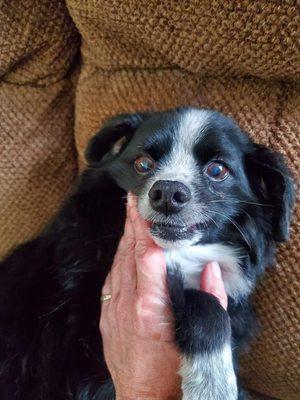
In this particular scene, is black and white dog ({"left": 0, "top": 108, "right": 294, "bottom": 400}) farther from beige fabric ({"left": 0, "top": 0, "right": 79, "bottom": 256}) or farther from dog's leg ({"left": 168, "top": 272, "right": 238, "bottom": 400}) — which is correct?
beige fabric ({"left": 0, "top": 0, "right": 79, "bottom": 256})

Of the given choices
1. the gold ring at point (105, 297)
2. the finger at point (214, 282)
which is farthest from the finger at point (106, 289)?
the finger at point (214, 282)

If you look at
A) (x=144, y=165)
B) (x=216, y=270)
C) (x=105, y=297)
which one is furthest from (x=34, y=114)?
(x=216, y=270)

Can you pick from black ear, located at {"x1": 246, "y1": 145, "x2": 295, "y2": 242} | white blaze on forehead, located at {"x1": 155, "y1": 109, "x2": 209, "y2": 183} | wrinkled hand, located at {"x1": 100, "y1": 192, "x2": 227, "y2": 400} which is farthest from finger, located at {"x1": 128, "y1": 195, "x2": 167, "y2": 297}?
black ear, located at {"x1": 246, "y1": 145, "x2": 295, "y2": 242}

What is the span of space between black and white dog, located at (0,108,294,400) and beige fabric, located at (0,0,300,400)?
81 millimetres

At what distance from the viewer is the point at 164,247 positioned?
1.08 metres

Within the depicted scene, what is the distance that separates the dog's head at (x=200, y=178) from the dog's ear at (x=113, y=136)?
38 millimetres

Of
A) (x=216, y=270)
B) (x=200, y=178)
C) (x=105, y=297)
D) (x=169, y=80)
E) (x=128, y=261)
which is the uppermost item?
(x=169, y=80)

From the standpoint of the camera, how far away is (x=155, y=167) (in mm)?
1091

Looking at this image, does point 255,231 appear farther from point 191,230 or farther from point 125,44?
point 125,44

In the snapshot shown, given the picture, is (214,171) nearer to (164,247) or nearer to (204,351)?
(164,247)

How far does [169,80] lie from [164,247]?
0.45 metres

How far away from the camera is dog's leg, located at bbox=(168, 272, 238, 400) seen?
982mm

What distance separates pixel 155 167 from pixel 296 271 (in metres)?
0.40

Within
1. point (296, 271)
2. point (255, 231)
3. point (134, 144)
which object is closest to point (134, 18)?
point (134, 144)
